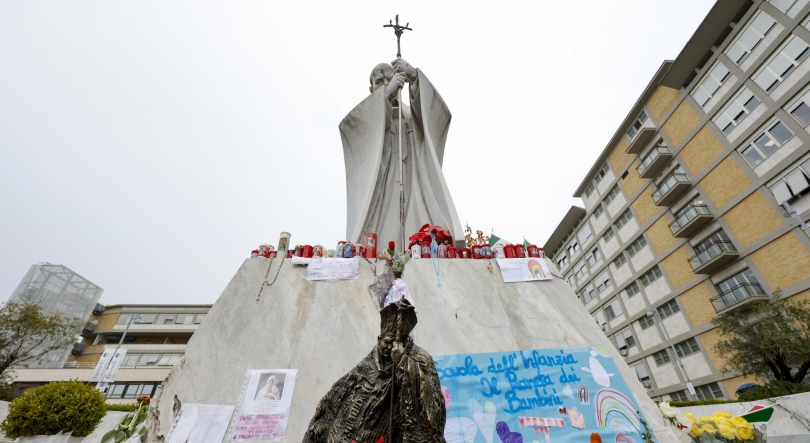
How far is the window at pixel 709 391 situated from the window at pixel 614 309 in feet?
22.8

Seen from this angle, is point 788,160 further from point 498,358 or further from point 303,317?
point 303,317

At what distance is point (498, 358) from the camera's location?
5.32 metres

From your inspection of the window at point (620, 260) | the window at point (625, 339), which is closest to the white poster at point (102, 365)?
the window at point (625, 339)

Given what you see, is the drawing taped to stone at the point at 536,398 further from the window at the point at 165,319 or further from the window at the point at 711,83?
the window at the point at 165,319

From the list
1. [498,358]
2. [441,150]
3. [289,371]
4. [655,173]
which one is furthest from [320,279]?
[655,173]

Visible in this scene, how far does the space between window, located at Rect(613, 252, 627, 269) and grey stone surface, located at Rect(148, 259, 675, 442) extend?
20.9 m

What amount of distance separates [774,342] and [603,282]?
1604 centimetres

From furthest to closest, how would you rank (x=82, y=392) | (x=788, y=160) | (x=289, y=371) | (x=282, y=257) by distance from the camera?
1. (x=788, y=160)
2. (x=282, y=257)
3. (x=82, y=392)
4. (x=289, y=371)

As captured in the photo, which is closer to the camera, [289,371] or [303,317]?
[289,371]

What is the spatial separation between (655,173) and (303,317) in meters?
23.4

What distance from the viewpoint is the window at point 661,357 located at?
64.3 ft

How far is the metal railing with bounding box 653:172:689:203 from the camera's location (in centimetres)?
1905

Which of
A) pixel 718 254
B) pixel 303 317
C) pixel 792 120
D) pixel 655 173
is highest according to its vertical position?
pixel 655 173

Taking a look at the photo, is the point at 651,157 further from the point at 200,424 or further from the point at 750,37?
the point at 200,424
